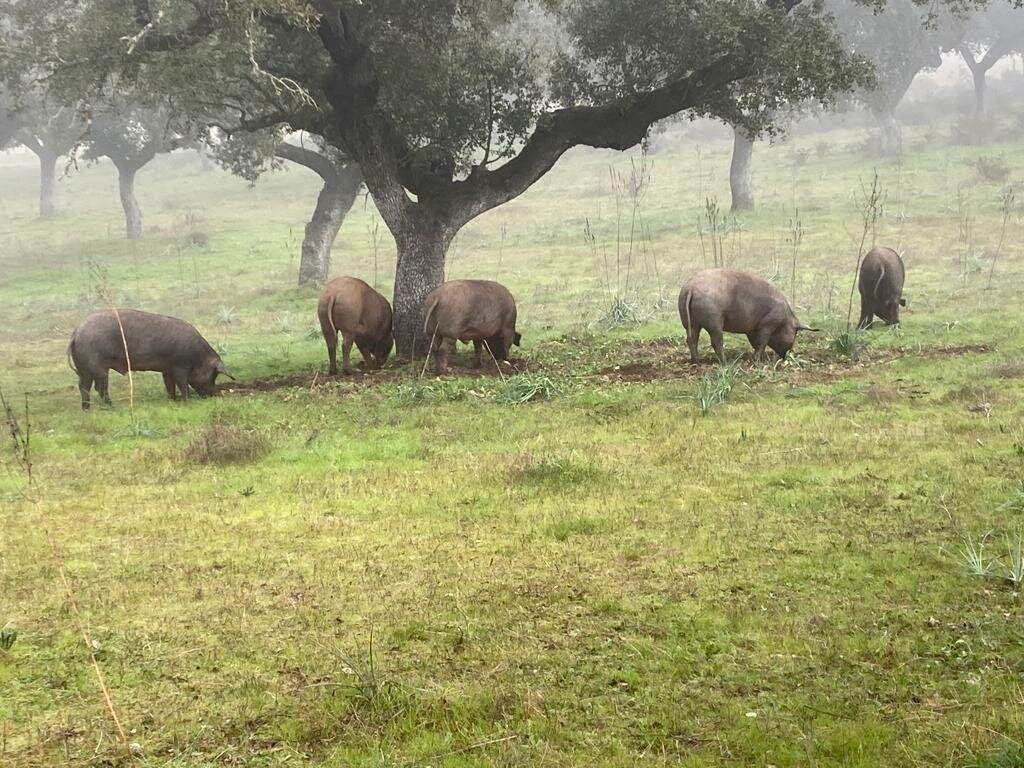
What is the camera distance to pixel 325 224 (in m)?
25.0

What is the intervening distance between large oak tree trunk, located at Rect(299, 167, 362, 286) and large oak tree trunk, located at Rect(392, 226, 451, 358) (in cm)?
1037

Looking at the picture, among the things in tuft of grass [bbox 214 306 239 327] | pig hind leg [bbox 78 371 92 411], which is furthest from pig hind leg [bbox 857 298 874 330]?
tuft of grass [bbox 214 306 239 327]

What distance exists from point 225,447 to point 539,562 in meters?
4.29

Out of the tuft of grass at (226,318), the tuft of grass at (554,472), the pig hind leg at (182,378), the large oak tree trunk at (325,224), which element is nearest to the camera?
the tuft of grass at (554,472)

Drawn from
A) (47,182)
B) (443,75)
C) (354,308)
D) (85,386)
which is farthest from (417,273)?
(47,182)

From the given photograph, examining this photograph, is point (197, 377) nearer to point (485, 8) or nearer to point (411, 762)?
point (485, 8)

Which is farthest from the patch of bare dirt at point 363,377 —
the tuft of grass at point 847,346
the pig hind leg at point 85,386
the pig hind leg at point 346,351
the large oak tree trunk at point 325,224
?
the large oak tree trunk at point 325,224

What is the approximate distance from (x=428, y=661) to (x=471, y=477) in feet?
11.1

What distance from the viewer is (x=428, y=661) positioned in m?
4.64

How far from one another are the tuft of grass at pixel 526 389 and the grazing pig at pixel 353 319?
3030 millimetres

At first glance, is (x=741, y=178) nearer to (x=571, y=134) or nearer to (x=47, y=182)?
(x=571, y=134)

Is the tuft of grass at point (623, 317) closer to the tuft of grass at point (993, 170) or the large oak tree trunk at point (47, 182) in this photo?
the tuft of grass at point (993, 170)

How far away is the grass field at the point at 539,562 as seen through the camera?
3980mm

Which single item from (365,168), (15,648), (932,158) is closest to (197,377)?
(365,168)
